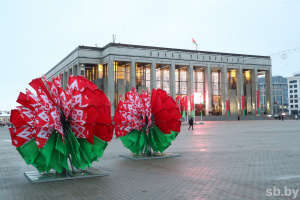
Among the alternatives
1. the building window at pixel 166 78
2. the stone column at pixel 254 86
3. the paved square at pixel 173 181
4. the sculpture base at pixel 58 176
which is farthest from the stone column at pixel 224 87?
the sculpture base at pixel 58 176

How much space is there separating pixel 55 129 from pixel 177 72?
79.1 m

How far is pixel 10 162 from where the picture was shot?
1292 cm

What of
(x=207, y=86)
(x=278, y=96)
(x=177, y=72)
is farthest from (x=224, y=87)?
(x=278, y=96)

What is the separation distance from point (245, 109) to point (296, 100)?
288 feet

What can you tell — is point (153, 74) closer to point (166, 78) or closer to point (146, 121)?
point (166, 78)

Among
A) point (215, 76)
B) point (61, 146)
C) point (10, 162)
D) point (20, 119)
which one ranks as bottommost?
point (10, 162)

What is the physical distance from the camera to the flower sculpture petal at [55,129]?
8.60 m

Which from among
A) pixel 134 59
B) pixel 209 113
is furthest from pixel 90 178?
pixel 209 113

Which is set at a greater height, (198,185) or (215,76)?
(215,76)

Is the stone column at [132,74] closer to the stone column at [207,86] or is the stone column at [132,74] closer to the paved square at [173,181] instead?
the stone column at [207,86]

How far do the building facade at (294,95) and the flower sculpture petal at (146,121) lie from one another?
166 m

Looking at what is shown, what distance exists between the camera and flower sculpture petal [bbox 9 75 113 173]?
860 cm

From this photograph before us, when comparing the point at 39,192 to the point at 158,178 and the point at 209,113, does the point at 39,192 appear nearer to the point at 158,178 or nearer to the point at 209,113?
the point at 158,178

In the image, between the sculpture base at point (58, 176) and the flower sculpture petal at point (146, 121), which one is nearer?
the sculpture base at point (58, 176)
